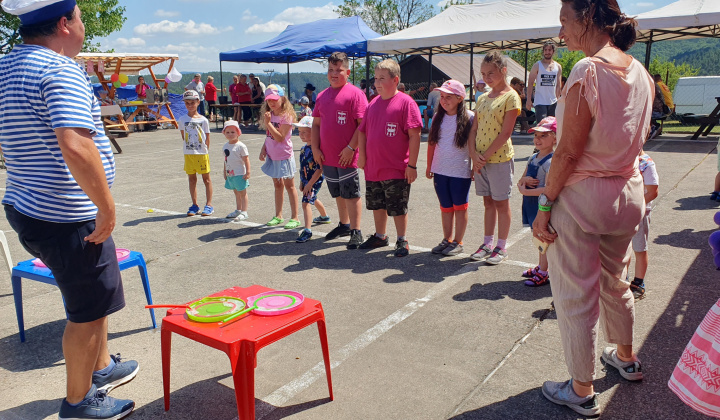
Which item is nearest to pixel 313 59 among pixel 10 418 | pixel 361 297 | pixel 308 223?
pixel 308 223

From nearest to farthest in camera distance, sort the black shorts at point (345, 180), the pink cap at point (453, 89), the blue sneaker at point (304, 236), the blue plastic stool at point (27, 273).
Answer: the blue plastic stool at point (27, 273), the pink cap at point (453, 89), the black shorts at point (345, 180), the blue sneaker at point (304, 236)

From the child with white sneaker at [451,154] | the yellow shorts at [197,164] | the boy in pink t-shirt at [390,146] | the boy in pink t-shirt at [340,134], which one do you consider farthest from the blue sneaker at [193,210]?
the child with white sneaker at [451,154]

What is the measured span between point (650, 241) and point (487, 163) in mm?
2027

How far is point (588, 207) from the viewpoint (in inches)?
102

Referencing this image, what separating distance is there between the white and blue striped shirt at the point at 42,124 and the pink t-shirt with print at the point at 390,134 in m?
3.01

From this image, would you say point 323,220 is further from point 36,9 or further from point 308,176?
point 36,9

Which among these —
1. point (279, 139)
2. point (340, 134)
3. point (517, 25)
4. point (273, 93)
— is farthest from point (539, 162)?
point (517, 25)

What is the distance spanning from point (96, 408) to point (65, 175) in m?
1.20

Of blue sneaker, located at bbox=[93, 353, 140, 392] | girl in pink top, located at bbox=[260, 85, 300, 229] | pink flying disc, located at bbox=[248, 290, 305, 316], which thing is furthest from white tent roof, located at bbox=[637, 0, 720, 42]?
blue sneaker, located at bbox=[93, 353, 140, 392]

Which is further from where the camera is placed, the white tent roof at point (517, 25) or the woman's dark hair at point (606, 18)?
the white tent roof at point (517, 25)

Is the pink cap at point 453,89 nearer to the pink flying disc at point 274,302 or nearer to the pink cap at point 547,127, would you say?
the pink cap at point 547,127

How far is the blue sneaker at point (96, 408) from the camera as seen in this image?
278 centimetres

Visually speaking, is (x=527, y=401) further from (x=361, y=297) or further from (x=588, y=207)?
(x=361, y=297)

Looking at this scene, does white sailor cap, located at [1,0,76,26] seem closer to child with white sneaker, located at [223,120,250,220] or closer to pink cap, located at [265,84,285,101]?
pink cap, located at [265,84,285,101]
